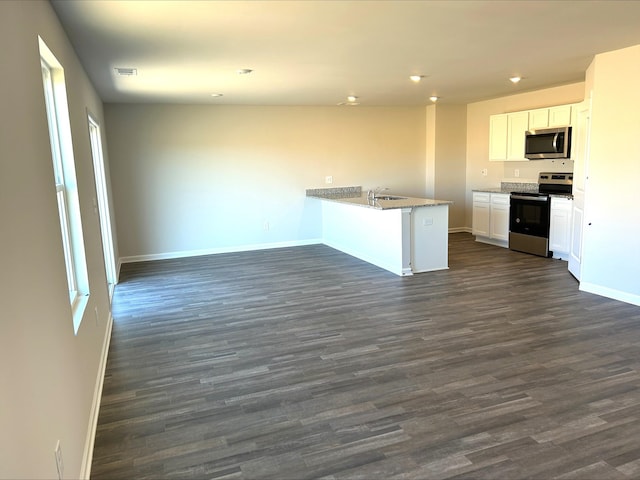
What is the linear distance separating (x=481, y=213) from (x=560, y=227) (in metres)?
1.64

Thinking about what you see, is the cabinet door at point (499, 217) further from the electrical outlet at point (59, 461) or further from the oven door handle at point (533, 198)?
the electrical outlet at point (59, 461)

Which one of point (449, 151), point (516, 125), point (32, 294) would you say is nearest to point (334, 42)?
point (32, 294)

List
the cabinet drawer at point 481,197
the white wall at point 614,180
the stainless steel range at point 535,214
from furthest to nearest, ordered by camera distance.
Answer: the cabinet drawer at point 481,197
the stainless steel range at point 535,214
the white wall at point 614,180

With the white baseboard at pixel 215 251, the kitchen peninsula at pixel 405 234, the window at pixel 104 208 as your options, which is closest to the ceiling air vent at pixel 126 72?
the window at pixel 104 208

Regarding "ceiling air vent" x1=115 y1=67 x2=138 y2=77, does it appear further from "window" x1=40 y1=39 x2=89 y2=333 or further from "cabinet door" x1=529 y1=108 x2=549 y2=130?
"cabinet door" x1=529 y1=108 x2=549 y2=130

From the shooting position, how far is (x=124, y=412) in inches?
113

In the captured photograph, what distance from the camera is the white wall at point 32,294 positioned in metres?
1.39

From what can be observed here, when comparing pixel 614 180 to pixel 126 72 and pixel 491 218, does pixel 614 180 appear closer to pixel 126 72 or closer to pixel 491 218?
pixel 491 218

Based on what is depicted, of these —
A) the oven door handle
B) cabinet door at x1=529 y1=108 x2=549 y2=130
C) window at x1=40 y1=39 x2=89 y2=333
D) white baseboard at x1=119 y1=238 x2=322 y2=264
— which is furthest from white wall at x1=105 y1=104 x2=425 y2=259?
window at x1=40 y1=39 x2=89 y2=333

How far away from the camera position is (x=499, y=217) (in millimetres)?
7625

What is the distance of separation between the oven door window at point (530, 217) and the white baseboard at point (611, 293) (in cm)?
177

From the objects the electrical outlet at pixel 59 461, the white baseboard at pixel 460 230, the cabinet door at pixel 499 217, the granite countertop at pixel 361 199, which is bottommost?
the white baseboard at pixel 460 230

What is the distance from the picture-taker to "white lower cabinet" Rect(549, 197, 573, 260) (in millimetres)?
6387

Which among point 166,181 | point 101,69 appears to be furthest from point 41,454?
point 166,181
